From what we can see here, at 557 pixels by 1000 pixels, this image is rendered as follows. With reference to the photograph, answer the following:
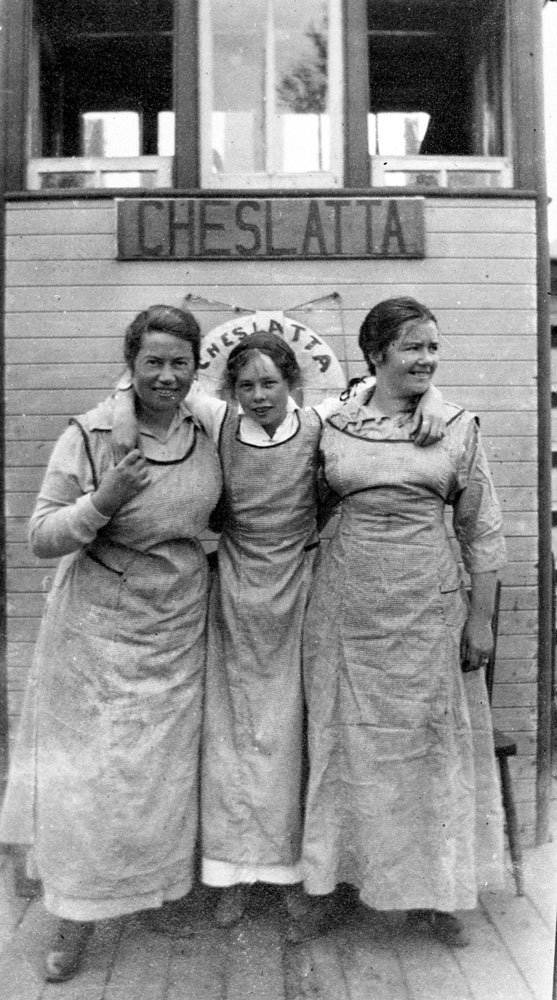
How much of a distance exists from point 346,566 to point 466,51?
110 inches

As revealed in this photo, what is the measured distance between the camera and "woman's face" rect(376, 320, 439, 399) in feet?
8.55

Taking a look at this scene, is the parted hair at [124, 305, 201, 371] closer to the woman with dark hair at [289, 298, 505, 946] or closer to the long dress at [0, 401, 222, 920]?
the long dress at [0, 401, 222, 920]

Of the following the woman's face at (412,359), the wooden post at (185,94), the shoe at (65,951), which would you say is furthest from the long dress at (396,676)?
the wooden post at (185,94)

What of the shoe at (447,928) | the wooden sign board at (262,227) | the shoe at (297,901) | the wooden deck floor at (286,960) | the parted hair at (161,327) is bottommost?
the wooden deck floor at (286,960)

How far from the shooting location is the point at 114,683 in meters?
2.56

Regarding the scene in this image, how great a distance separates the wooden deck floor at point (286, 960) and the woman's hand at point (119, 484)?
1.45 m

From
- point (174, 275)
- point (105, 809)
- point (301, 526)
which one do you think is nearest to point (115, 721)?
point (105, 809)

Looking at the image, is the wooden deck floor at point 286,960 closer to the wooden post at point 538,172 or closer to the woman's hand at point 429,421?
the wooden post at point 538,172

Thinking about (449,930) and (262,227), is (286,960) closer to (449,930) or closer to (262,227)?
(449,930)

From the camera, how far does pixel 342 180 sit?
11.7 ft

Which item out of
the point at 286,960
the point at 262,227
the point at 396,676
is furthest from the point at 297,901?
the point at 262,227

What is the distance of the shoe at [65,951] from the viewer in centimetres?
253

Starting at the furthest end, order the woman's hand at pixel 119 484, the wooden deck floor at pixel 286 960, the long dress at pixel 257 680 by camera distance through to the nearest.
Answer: the long dress at pixel 257 680 < the wooden deck floor at pixel 286 960 < the woman's hand at pixel 119 484

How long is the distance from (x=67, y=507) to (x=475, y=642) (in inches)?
53.8
